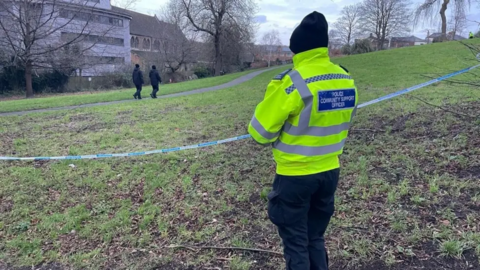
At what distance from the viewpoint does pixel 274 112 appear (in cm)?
222

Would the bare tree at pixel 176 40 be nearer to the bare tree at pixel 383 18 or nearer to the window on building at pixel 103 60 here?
the window on building at pixel 103 60

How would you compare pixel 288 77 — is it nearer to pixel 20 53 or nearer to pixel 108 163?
pixel 108 163

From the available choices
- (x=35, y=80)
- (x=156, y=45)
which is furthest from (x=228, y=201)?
(x=156, y=45)

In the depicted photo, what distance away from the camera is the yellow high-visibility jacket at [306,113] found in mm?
2199

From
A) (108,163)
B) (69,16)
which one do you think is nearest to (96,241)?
(108,163)

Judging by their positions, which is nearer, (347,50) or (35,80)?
(35,80)

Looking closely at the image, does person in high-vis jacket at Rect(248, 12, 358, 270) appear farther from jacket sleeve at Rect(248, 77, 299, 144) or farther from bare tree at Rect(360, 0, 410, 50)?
bare tree at Rect(360, 0, 410, 50)

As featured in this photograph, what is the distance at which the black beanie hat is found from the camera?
224 cm

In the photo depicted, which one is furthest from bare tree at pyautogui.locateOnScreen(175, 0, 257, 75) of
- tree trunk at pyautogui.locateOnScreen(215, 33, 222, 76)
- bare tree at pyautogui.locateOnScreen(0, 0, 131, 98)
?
bare tree at pyautogui.locateOnScreen(0, 0, 131, 98)

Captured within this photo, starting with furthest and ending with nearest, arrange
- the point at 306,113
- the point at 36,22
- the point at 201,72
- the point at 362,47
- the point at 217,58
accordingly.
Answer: the point at 201,72
the point at 217,58
the point at 362,47
the point at 36,22
the point at 306,113

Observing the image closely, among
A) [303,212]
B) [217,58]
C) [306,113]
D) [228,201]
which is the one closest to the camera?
[306,113]

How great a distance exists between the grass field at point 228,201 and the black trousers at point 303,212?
0.76 meters

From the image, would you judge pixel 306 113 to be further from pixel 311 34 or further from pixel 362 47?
pixel 362 47

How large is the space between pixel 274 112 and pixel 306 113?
209 mm
